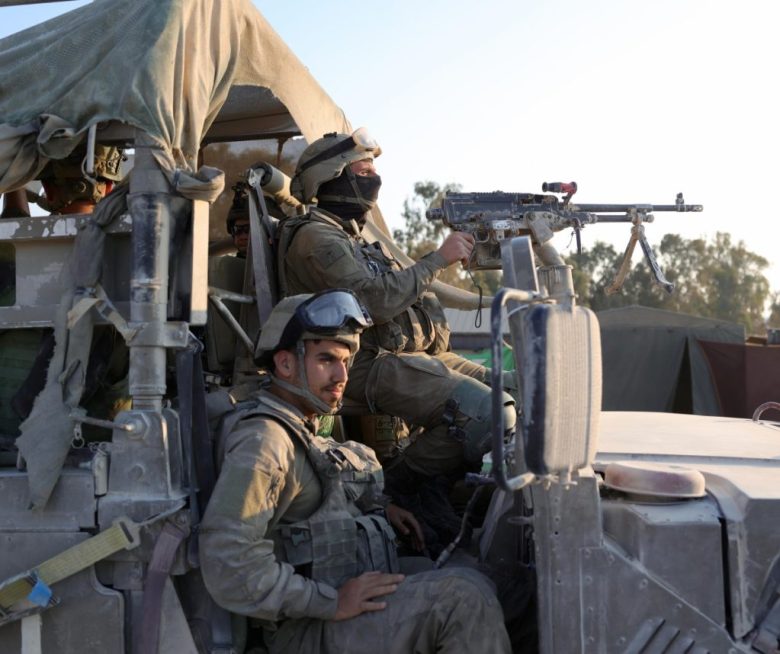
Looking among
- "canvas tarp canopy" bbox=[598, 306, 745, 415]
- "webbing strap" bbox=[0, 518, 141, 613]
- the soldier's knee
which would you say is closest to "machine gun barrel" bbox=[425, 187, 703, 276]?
the soldier's knee

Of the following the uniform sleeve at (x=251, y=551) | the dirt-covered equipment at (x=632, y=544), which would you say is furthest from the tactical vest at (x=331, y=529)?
the dirt-covered equipment at (x=632, y=544)

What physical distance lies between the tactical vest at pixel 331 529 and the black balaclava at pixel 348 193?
137 cm

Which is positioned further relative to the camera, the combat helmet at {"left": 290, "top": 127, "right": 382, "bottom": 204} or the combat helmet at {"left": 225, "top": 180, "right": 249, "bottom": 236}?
the combat helmet at {"left": 225, "top": 180, "right": 249, "bottom": 236}

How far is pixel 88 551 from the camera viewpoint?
236 cm

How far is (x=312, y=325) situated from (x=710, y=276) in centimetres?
3530

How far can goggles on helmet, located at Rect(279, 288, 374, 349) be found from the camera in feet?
8.70

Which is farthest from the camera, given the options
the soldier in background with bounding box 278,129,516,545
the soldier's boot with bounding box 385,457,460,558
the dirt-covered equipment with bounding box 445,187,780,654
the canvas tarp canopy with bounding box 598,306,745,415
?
→ the canvas tarp canopy with bounding box 598,306,745,415

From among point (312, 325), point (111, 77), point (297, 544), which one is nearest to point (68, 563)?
point (297, 544)

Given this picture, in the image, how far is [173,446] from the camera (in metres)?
2.46

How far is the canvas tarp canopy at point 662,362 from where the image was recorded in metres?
12.9

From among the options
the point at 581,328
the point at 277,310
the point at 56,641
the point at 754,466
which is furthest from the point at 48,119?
the point at 754,466

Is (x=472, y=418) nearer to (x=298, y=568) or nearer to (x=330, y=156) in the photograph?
(x=298, y=568)

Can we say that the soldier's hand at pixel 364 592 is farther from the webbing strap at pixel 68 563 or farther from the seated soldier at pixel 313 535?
the webbing strap at pixel 68 563

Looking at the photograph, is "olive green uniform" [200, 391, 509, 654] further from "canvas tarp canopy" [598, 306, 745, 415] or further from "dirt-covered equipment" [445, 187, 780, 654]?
"canvas tarp canopy" [598, 306, 745, 415]
